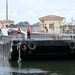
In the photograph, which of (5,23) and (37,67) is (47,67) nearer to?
(37,67)

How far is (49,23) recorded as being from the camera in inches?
1895

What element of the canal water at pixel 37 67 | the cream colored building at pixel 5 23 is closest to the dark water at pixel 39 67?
the canal water at pixel 37 67

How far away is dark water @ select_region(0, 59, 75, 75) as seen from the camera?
23938mm

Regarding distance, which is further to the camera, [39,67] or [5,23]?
[5,23]

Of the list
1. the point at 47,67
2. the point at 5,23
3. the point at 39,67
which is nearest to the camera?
the point at 39,67

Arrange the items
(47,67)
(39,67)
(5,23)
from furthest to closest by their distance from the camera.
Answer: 1. (5,23)
2. (47,67)
3. (39,67)

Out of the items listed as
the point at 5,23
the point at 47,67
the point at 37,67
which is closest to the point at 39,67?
the point at 37,67

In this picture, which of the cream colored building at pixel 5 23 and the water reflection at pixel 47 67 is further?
the cream colored building at pixel 5 23

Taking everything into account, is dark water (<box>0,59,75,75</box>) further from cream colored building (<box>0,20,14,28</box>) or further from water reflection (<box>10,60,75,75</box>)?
cream colored building (<box>0,20,14,28</box>)

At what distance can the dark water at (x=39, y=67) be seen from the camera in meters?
23.9

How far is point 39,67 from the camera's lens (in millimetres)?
27234

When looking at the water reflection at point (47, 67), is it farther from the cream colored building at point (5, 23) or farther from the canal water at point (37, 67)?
the cream colored building at point (5, 23)

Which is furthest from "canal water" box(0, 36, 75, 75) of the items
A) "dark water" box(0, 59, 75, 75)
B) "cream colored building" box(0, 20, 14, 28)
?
"cream colored building" box(0, 20, 14, 28)

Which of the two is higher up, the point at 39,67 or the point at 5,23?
the point at 5,23
